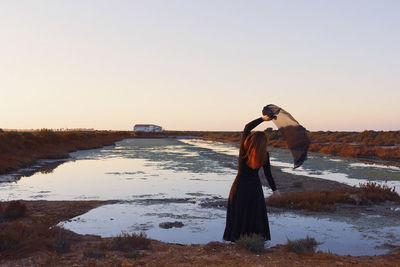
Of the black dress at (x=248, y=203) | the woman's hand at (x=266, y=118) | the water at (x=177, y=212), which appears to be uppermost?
the woman's hand at (x=266, y=118)

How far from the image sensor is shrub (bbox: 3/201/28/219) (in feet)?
30.6

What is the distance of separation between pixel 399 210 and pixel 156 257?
8.31 metres

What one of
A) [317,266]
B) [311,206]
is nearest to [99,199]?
[311,206]

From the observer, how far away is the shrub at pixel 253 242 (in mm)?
5988

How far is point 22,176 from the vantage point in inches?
748

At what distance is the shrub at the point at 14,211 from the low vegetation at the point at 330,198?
723 cm

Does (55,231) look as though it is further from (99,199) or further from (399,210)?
(399,210)

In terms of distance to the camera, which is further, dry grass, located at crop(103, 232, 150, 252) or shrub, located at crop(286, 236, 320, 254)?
dry grass, located at crop(103, 232, 150, 252)

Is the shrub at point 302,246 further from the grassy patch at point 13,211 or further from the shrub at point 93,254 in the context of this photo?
the grassy patch at point 13,211

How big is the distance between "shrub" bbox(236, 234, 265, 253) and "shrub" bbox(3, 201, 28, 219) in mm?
6391

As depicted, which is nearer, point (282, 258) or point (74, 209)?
point (282, 258)

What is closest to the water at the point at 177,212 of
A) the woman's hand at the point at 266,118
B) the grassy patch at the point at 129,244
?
the grassy patch at the point at 129,244

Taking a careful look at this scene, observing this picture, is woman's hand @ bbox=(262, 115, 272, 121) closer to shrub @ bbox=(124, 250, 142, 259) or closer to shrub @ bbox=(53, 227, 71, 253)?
shrub @ bbox=(124, 250, 142, 259)

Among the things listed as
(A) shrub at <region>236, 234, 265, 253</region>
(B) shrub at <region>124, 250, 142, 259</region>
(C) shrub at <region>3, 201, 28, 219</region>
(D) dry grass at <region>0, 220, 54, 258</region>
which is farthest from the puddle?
(B) shrub at <region>124, 250, 142, 259</region>
